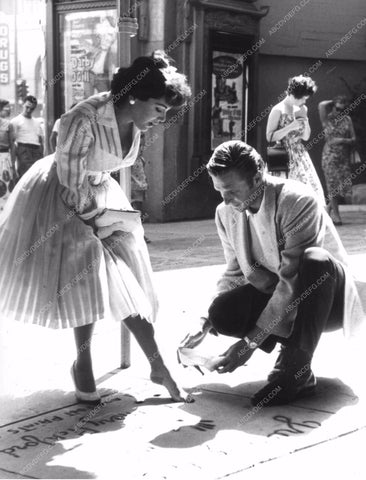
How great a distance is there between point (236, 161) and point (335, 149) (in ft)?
28.6

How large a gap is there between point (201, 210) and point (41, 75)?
3140mm

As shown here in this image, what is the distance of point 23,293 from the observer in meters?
4.15

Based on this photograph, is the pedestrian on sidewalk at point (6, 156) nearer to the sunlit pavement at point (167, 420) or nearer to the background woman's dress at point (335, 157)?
the background woman's dress at point (335, 157)

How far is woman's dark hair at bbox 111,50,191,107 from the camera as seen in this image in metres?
4.11

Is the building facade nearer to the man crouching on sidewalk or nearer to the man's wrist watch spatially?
the man crouching on sidewalk

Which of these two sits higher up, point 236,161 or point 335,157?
point 236,161

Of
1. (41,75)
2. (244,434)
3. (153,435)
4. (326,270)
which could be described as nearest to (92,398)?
(153,435)

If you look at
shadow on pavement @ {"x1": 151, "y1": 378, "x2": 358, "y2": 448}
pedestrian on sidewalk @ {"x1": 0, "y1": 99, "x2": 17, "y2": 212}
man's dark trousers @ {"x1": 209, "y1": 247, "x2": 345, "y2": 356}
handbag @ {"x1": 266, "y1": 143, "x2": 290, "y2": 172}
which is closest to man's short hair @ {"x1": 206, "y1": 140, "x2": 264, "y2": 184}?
man's dark trousers @ {"x1": 209, "y1": 247, "x2": 345, "y2": 356}

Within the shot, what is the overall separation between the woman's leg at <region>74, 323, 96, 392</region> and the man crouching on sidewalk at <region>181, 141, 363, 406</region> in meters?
0.43

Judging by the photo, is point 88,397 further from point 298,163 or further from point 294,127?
point 298,163

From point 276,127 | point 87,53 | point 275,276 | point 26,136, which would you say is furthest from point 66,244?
point 87,53

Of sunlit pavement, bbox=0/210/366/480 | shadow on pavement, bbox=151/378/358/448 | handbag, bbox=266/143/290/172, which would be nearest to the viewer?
sunlit pavement, bbox=0/210/366/480

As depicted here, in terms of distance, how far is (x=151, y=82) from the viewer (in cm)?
411

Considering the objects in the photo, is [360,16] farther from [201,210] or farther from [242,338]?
[242,338]
